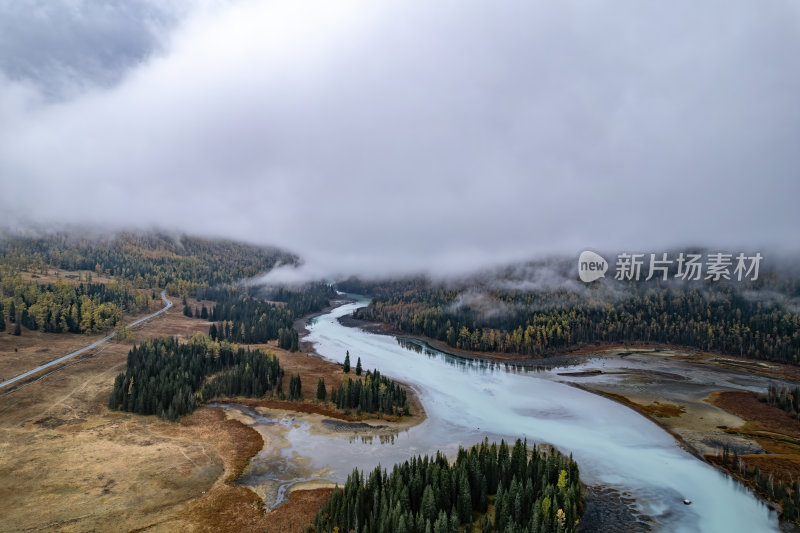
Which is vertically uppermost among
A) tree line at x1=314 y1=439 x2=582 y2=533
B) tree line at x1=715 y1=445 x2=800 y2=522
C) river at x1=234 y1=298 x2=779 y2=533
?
tree line at x1=314 y1=439 x2=582 y2=533

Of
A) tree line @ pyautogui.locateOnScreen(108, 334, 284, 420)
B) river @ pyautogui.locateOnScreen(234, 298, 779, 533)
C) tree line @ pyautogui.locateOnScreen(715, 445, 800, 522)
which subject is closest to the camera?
tree line @ pyautogui.locateOnScreen(715, 445, 800, 522)

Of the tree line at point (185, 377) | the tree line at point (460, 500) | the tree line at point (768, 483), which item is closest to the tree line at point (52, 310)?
the tree line at point (185, 377)

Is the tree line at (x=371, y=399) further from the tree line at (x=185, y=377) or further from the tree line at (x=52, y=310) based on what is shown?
the tree line at (x=52, y=310)

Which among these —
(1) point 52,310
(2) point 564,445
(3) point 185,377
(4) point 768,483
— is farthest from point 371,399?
(1) point 52,310

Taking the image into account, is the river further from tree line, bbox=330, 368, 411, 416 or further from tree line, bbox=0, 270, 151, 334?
tree line, bbox=0, 270, 151, 334

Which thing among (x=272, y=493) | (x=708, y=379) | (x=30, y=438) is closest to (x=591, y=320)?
(x=708, y=379)

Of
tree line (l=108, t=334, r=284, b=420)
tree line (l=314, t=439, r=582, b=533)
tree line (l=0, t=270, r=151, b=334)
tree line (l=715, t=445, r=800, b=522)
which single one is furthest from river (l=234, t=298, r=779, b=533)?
tree line (l=0, t=270, r=151, b=334)

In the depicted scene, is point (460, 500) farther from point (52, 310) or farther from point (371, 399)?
point (52, 310)
